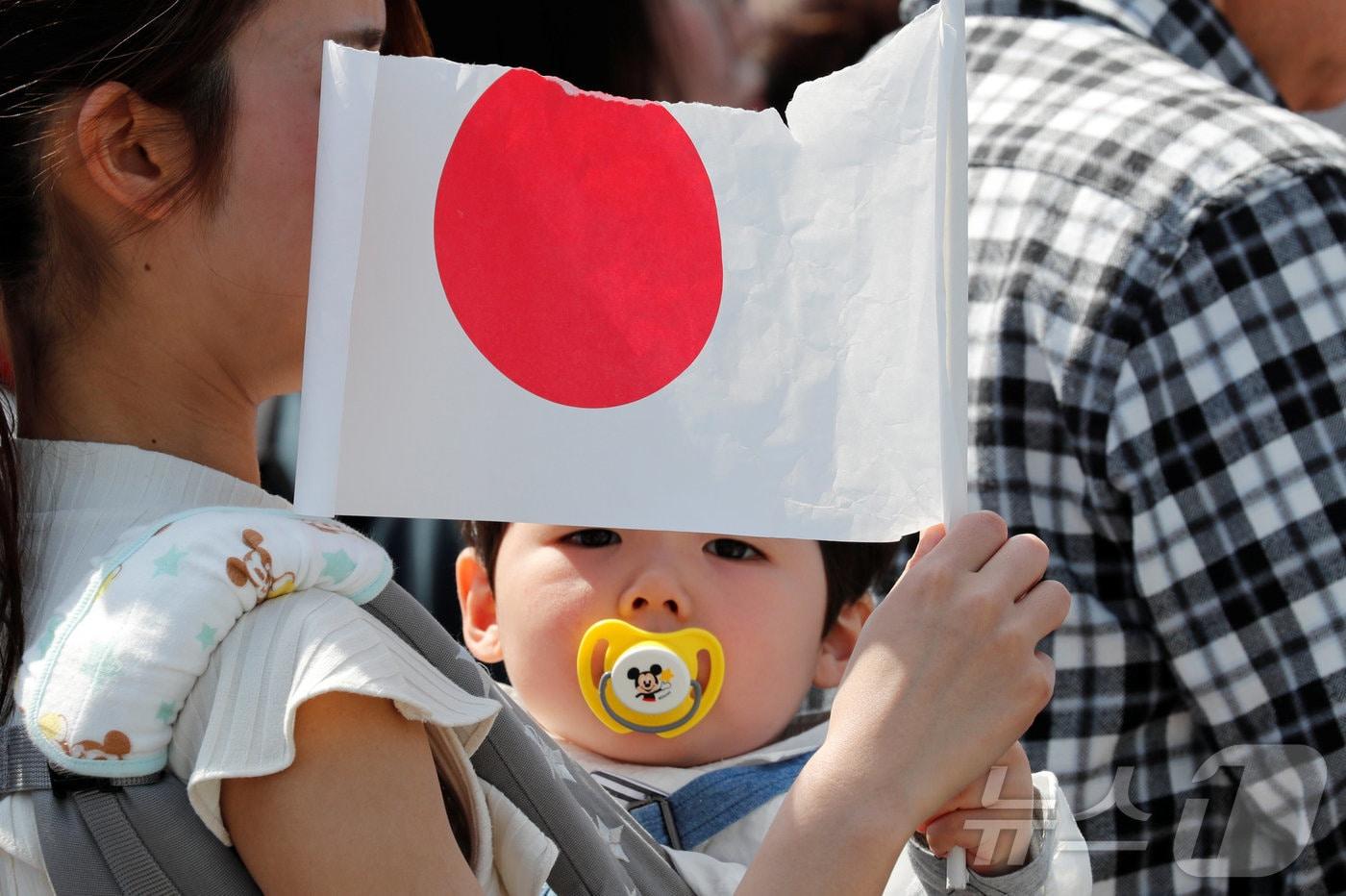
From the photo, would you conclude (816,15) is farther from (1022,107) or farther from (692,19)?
(1022,107)

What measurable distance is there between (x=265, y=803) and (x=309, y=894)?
7cm

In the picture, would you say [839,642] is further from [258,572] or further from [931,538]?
[258,572]

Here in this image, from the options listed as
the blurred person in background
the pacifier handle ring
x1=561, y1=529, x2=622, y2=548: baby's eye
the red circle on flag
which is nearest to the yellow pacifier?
the pacifier handle ring

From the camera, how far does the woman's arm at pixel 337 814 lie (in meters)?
1.04

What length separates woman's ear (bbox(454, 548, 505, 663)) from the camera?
202 cm

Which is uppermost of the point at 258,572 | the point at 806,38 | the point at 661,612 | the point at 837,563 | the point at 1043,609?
the point at 258,572

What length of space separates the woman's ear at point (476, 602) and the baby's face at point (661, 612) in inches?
5.6

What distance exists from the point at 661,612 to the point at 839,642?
37 centimetres

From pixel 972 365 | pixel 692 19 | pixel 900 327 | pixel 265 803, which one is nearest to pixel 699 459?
pixel 900 327

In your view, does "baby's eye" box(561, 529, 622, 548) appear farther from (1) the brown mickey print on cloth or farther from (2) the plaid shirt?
(1) the brown mickey print on cloth

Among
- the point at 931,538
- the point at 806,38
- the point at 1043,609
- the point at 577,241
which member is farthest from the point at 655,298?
the point at 806,38

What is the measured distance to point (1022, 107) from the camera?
204cm

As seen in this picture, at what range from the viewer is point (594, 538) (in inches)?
72.1

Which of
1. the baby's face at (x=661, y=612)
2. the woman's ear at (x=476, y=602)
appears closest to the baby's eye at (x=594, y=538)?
the baby's face at (x=661, y=612)
